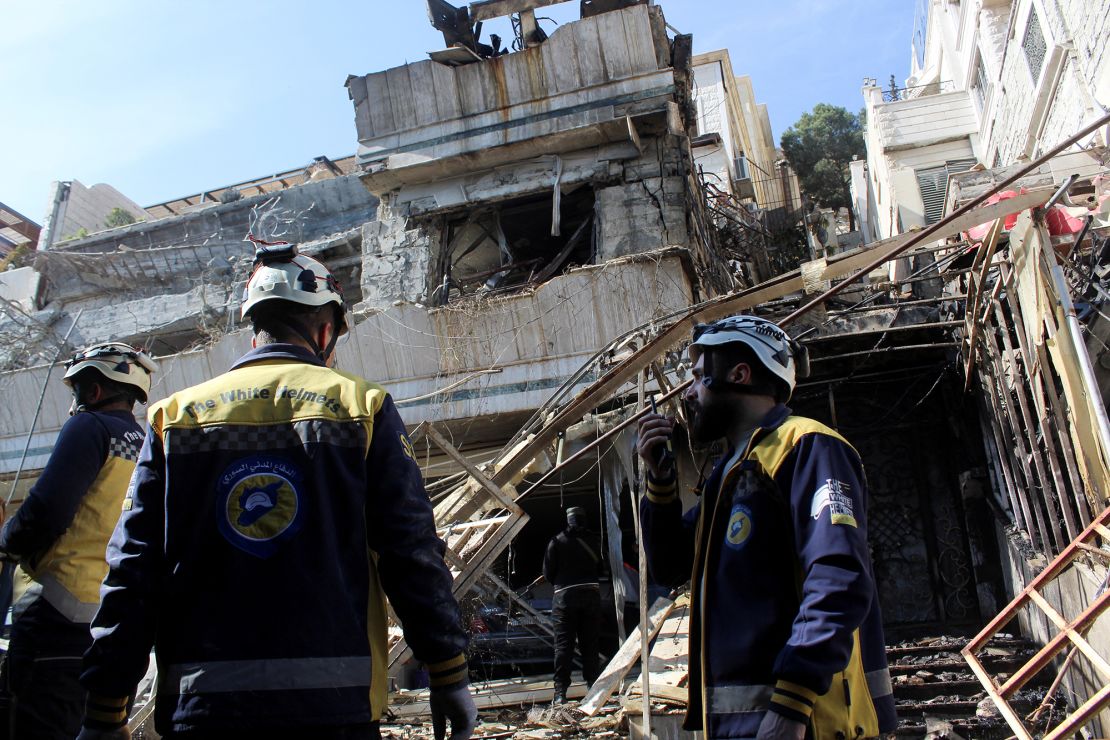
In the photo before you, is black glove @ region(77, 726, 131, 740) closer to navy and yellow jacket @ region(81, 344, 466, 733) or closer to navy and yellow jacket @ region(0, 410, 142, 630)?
navy and yellow jacket @ region(81, 344, 466, 733)

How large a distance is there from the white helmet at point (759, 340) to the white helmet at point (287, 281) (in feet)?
4.05

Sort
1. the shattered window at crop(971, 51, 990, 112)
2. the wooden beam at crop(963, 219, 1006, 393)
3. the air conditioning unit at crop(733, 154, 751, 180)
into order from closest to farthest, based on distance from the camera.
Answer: the wooden beam at crop(963, 219, 1006, 393)
the shattered window at crop(971, 51, 990, 112)
the air conditioning unit at crop(733, 154, 751, 180)

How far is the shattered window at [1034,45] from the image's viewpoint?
1194cm

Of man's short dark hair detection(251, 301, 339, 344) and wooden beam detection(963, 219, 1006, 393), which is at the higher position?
wooden beam detection(963, 219, 1006, 393)

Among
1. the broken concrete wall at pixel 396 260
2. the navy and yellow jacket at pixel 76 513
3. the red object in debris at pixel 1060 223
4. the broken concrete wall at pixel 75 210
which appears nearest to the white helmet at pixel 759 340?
the navy and yellow jacket at pixel 76 513

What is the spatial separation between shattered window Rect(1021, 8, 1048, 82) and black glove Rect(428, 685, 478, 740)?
12.6 meters

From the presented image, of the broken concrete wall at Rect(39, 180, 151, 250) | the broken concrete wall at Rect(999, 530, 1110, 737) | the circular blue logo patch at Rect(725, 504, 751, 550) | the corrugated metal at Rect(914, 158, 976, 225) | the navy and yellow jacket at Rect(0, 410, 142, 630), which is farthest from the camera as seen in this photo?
the broken concrete wall at Rect(39, 180, 151, 250)

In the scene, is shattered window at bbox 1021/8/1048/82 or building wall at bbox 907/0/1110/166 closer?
building wall at bbox 907/0/1110/166

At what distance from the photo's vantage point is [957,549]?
408 inches

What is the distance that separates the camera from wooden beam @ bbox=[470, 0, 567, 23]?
1375 centimetres

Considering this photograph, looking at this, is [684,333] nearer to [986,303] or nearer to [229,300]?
[986,303]

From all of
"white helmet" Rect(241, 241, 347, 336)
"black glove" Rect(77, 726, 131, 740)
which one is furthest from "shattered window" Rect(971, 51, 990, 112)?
"black glove" Rect(77, 726, 131, 740)

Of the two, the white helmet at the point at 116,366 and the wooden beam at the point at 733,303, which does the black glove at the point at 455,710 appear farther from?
the wooden beam at the point at 733,303

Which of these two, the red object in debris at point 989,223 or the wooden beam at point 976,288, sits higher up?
the red object in debris at point 989,223
